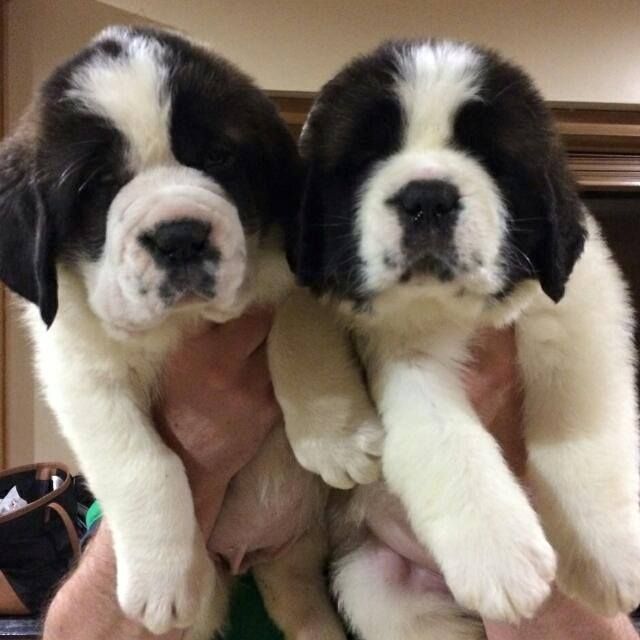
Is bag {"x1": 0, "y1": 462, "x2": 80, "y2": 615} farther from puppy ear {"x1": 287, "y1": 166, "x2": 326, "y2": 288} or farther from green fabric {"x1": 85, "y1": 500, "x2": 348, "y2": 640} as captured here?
puppy ear {"x1": 287, "y1": 166, "x2": 326, "y2": 288}

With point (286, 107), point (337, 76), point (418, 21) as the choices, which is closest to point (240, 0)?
point (286, 107)

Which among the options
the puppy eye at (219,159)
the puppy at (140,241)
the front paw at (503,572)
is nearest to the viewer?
the front paw at (503,572)

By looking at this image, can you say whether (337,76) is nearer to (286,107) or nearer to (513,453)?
(513,453)

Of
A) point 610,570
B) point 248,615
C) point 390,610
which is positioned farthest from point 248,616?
point 610,570

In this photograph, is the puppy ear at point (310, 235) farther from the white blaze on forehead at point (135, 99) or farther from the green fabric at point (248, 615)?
the green fabric at point (248, 615)

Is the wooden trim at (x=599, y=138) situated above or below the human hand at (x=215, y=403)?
above

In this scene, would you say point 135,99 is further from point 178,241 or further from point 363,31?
point 363,31

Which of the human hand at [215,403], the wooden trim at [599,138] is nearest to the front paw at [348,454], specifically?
the human hand at [215,403]

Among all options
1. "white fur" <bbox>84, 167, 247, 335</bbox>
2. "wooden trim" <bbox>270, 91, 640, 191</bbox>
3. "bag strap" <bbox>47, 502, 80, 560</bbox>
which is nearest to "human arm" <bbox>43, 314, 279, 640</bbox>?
"white fur" <bbox>84, 167, 247, 335</bbox>
